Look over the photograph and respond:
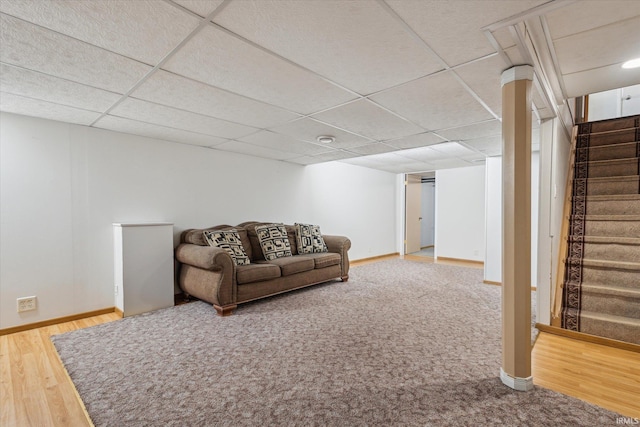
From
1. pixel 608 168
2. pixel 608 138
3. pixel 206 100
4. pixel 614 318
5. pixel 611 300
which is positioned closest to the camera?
pixel 206 100

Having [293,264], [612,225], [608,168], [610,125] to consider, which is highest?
[610,125]

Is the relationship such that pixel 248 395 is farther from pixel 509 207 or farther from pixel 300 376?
pixel 509 207

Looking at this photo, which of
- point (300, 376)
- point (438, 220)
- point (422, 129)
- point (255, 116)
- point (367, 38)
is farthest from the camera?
point (438, 220)

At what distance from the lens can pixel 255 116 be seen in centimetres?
290

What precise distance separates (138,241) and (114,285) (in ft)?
2.12

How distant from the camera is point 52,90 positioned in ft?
7.50

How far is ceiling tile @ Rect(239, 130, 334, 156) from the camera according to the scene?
11.9ft

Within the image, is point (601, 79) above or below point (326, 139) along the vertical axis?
above

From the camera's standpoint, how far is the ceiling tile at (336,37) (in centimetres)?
139

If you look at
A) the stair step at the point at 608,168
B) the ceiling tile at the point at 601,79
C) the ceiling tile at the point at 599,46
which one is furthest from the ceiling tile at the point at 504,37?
the stair step at the point at 608,168

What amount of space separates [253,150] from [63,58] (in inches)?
104

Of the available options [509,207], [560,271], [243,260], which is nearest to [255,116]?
[243,260]

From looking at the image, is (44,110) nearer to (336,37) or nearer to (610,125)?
(336,37)

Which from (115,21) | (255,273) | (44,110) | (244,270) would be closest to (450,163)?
(255,273)
